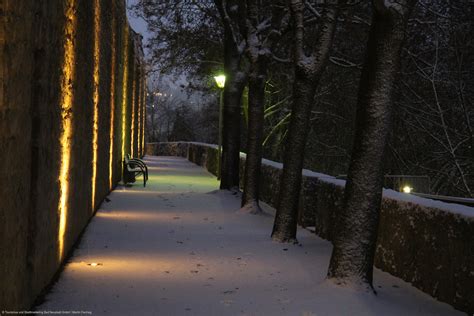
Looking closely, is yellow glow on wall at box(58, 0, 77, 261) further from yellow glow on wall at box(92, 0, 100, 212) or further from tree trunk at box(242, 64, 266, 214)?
tree trunk at box(242, 64, 266, 214)

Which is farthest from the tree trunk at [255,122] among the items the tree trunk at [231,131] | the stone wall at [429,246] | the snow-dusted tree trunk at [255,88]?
the tree trunk at [231,131]

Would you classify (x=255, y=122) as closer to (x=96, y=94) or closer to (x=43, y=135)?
(x=96, y=94)

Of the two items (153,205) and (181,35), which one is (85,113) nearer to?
(153,205)

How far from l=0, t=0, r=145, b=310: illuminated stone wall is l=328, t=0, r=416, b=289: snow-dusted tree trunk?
117 inches

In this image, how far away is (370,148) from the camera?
683cm

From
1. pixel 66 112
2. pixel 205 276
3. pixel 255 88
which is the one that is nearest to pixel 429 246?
pixel 205 276

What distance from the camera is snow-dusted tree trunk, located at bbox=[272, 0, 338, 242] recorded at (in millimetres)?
9461

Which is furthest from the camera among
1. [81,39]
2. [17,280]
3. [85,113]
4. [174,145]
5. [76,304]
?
[174,145]

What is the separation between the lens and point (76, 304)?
604 cm

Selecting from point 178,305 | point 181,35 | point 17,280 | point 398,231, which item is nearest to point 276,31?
point 398,231

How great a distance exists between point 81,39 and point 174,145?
40534 millimetres

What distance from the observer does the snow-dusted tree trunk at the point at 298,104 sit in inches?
372

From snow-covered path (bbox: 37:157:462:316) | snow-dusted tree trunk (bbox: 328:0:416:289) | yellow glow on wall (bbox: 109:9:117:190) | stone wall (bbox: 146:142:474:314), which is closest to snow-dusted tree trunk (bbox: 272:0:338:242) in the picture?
snow-covered path (bbox: 37:157:462:316)

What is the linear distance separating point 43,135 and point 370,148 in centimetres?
315
